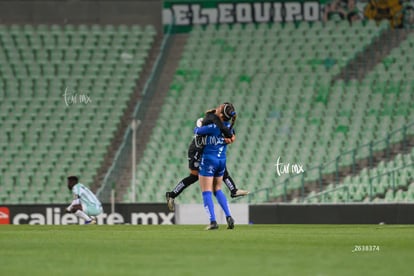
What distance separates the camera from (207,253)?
50.2 ft

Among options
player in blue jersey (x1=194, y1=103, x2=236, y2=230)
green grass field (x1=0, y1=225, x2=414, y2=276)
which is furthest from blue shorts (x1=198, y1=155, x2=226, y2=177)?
green grass field (x1=0, y1=225, x2=414, y2=276)

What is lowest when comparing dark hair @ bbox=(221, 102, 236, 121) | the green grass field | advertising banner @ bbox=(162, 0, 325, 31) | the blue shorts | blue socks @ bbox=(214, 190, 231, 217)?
the green grass field

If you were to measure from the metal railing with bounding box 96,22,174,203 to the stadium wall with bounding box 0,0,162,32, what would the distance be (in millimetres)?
1388

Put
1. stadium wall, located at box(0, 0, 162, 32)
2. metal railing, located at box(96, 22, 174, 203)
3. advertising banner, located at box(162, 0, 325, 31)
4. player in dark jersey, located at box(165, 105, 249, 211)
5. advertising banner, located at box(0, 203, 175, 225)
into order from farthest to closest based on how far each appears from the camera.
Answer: stadium wall, located at box(0, 0, 162, 32)
advertising banner, located at box(162, 0, 325, 31)
metal railing, located at box(96, 22, 174, 203)
advertising banner, located at box(0, 203, 175, 225)
player in dark jersey, located at box(165, 105, 249, 211)

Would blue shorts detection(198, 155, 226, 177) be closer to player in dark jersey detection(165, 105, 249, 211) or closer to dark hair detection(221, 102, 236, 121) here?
player in dark jersey detection(165, 105, 249, 211)

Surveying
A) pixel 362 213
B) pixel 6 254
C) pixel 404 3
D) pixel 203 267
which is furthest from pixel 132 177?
pixel 203 267

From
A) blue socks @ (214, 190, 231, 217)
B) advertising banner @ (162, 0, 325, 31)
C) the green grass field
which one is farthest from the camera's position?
advertising banner @ (162, 0, 325, 31)

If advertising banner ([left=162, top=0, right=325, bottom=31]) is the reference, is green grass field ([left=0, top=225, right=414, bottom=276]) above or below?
below

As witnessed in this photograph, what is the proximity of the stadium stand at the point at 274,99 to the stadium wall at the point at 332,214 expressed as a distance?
114 inches

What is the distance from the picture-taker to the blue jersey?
22.1 metres

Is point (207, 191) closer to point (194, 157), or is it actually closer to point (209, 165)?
point (209, 165)

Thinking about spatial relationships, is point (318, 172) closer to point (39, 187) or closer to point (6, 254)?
point (39, 187)

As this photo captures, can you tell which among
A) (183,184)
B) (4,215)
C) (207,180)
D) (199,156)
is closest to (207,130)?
(207,180)

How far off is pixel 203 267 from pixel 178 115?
25.2 metres
